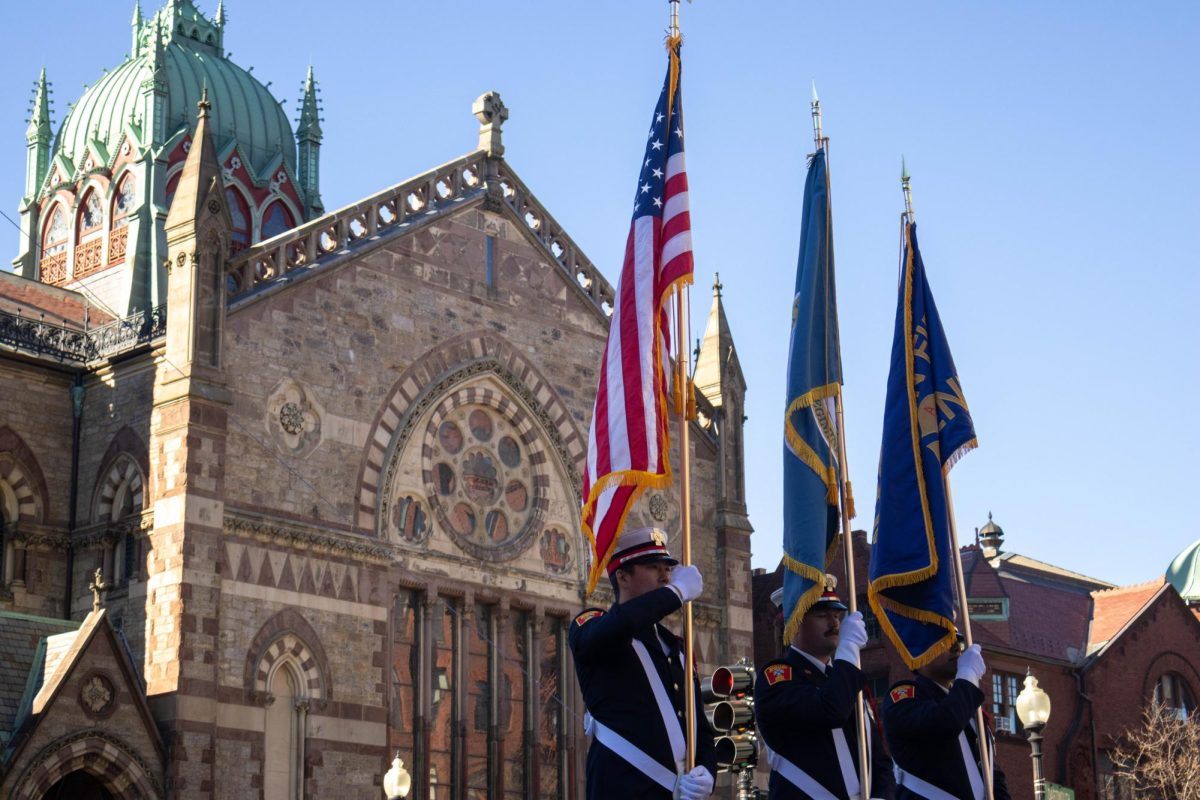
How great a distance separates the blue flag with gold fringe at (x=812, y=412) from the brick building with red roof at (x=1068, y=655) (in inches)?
981

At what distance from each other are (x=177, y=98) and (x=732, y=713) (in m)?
32.4

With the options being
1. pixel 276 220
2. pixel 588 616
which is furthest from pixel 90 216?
pixel 588 616

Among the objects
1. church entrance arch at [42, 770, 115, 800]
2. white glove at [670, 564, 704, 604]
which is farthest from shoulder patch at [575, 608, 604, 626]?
church entrance arch at [42, 770, 115, 800]

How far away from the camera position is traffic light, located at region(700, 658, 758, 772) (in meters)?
13.5

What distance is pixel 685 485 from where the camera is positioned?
11.1m

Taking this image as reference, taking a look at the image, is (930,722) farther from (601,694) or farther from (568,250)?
(568,250)

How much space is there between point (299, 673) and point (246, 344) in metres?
4.91

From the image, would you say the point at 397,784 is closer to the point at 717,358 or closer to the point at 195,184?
the point at 195,184

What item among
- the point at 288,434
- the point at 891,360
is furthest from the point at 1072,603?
the point at 891,360

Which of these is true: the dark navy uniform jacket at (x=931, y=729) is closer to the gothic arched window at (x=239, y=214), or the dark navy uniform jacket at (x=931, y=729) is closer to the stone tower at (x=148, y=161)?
the stone tower at (x=148, y=161)

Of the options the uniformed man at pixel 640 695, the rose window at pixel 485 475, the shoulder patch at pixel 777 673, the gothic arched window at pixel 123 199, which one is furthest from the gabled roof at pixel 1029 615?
the uniformed man at pixel 640 695

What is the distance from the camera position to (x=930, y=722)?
38.8 feet

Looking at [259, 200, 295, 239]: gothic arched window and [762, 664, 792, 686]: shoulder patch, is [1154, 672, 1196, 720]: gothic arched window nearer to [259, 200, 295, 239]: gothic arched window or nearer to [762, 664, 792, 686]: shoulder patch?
[259, 200, 295, 239]: gothic arched window

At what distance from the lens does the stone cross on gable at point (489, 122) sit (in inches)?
1321
